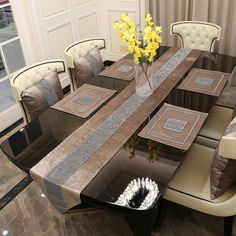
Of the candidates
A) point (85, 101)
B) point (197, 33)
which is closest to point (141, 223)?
point (85, 101)

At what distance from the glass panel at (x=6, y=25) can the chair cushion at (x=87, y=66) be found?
1072mm

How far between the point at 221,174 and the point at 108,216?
976mm

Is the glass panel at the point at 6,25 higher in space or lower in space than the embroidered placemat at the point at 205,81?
higher

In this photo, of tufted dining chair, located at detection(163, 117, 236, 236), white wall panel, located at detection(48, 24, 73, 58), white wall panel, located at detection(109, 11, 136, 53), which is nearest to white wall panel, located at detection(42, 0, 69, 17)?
white wall panel, located at detection(48, 24, 73, 58)

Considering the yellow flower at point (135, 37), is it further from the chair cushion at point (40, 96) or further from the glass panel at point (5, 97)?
the glass panel at point (5, 97)

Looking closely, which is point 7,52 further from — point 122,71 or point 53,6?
point 122,71

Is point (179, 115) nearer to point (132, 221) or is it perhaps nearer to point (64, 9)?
point (132, 221)

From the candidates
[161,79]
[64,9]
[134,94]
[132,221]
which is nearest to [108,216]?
[132,221]

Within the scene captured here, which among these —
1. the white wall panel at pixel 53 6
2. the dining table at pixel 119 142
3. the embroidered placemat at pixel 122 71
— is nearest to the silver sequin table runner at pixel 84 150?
the dining table at pixel 119 142

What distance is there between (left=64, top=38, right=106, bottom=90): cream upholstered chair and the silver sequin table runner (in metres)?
0.74

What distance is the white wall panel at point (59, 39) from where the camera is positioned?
350 centimetres

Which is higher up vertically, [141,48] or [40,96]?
[141,48]

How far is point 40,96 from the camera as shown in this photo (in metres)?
2.08

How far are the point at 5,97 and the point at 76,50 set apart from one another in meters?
1.15
